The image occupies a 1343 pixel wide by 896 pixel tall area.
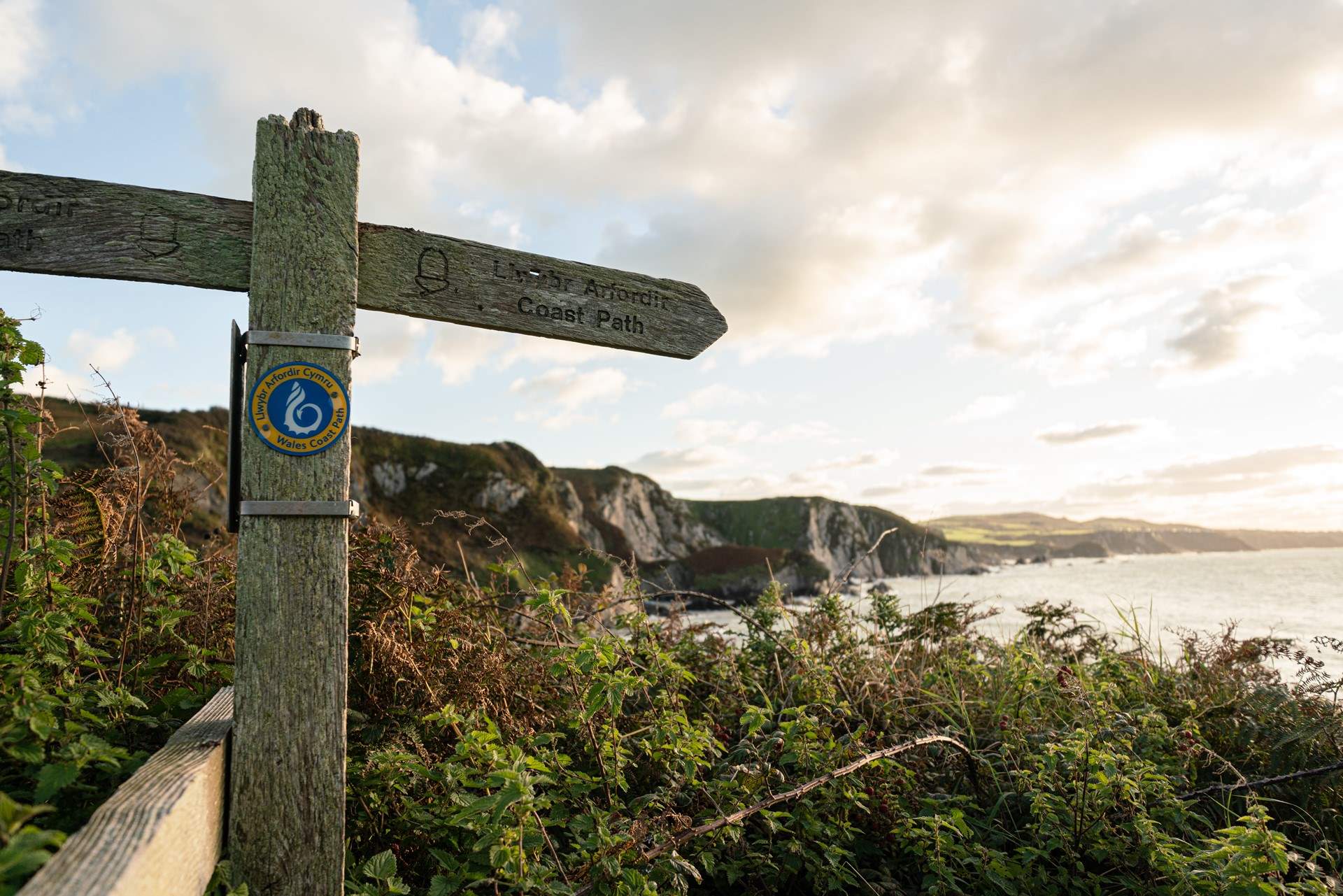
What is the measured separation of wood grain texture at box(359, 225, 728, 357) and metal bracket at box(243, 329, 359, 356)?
0.27m

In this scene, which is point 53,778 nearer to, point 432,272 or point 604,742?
point 604,742

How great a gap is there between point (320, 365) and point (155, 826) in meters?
1.58

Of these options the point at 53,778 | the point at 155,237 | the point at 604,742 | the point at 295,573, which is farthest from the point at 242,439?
the point at 604,742

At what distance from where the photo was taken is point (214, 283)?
2832mm

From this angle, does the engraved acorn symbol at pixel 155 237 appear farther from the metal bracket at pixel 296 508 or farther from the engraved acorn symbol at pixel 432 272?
the metal bracket at pixel 296 508

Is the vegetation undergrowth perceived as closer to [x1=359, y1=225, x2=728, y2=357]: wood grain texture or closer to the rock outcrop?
[x1=359, y1=225, x2=728, y2=357]: wood grain texture

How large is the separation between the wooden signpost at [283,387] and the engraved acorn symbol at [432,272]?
3cm

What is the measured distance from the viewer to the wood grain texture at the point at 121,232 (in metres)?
2.70

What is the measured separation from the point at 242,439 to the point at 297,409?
0.24 m

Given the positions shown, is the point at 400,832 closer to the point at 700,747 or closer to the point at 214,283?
the point at 700,747

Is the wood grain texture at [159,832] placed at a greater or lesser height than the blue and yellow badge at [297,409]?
lesser

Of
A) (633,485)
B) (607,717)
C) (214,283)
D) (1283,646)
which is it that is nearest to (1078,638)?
(1283,646)

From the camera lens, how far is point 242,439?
271cm

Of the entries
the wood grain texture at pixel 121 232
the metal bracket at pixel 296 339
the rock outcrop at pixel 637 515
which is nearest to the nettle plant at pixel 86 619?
the wood grain texture at pixel 121 232
